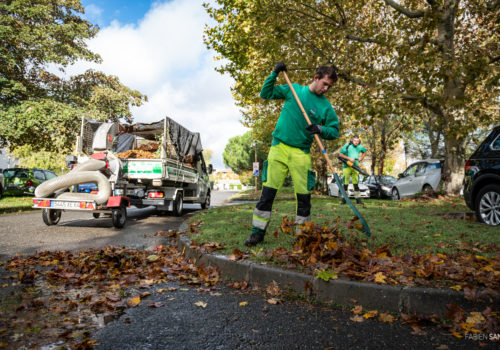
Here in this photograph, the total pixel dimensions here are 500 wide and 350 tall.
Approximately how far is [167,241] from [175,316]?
11.7 ft

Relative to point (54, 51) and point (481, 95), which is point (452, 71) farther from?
point (54, 51)

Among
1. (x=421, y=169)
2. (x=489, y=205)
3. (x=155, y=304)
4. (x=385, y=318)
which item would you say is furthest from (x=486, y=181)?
(x=421, y=169)

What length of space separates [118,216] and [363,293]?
5.89 m

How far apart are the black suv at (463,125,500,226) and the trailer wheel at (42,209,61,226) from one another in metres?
8.78

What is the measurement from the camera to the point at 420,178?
590 inches

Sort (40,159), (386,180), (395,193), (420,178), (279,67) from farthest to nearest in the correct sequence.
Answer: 1. (40,159)
2. (386,180)
3. (395,193)
4. (420,178)
5. (279,67)

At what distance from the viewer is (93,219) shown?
8867 millimetres

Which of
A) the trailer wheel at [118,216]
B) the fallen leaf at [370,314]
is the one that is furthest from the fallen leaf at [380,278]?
the trailer wheel at [118,216]

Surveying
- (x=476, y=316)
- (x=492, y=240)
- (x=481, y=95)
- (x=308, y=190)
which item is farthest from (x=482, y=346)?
(x=481, y=95)

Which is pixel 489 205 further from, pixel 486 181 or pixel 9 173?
pixel 9 173

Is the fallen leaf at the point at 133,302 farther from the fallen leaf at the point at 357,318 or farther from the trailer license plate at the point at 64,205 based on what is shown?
the trailer license plate at the point at 64,205

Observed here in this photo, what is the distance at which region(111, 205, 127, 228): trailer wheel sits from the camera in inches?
284

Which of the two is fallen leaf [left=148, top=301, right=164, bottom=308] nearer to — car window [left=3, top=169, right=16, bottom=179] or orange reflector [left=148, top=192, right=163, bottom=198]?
orange reflector [left=148, top=192, right=163, bottom=198]

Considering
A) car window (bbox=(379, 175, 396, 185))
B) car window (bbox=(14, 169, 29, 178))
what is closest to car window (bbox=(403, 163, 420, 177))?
car window (bbox=(379, 175, 396, 185))
